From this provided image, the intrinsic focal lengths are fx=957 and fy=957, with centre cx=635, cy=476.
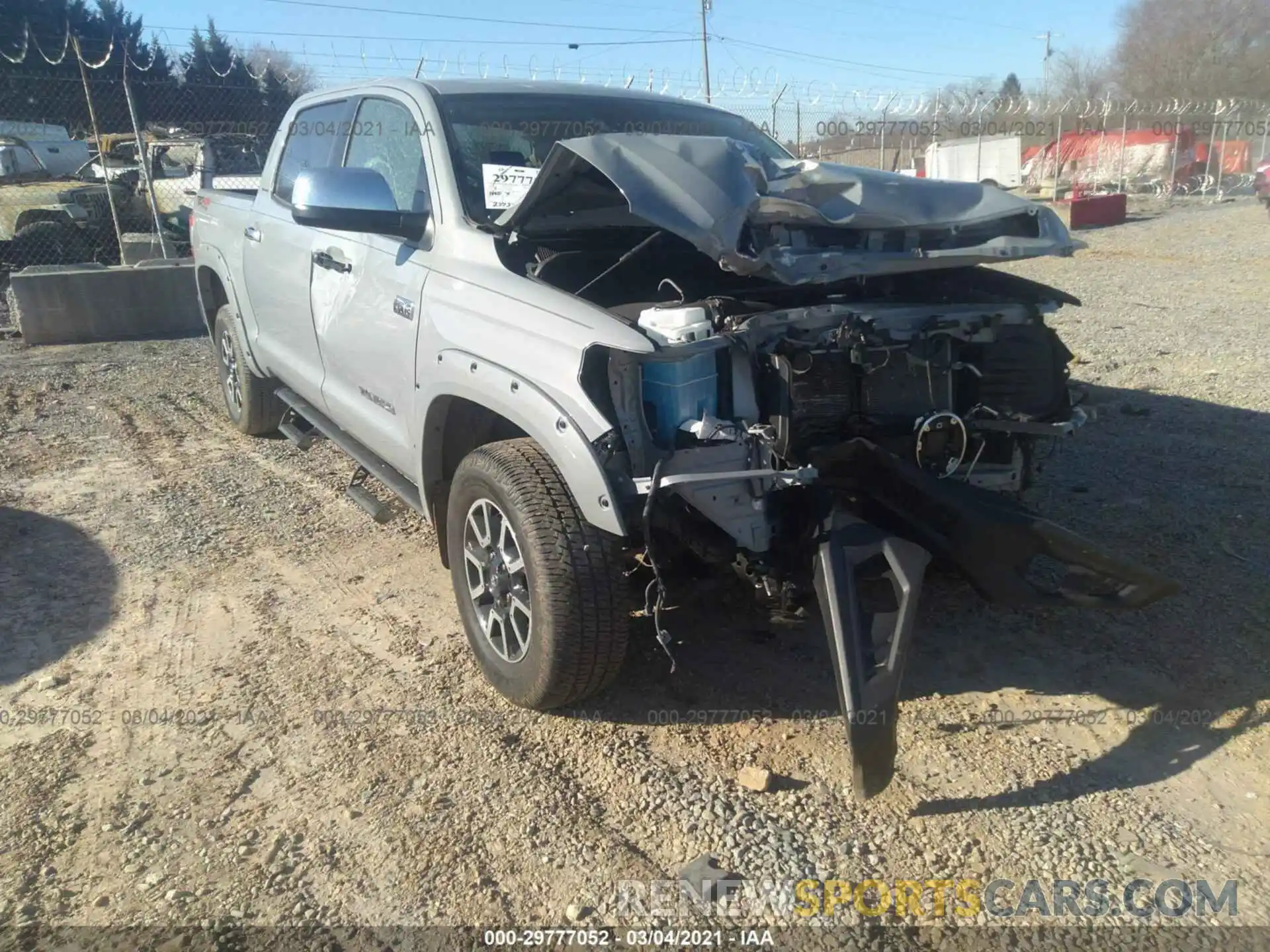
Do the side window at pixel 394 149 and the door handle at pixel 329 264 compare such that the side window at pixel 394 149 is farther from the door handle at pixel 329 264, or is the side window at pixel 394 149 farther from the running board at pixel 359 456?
the running board at pixel 359 456

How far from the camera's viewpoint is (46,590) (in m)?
4.15

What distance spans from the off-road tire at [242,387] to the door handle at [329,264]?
5.54 ft

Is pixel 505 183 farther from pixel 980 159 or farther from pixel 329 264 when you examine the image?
pixel 980 159

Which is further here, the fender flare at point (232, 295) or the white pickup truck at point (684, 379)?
the fender flare at point (232, 295)

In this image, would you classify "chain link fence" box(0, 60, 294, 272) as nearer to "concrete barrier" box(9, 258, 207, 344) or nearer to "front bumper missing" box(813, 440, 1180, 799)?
"concrete barrier" box(9, 258, 207, 344)

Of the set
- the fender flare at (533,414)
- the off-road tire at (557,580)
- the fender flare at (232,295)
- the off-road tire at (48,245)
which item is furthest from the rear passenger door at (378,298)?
the off-road tire at (48,245)

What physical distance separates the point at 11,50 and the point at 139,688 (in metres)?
32.2

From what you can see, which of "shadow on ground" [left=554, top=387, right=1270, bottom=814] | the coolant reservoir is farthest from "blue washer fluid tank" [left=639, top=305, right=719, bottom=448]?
"shadow on ground" [left=554, top=387, right=1270, bottom=814]

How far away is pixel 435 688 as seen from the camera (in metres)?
3.37

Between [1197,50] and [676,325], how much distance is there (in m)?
50.5

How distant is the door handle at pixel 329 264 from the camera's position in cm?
397

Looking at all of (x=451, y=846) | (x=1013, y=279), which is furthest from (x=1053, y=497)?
(x=451, y=846)

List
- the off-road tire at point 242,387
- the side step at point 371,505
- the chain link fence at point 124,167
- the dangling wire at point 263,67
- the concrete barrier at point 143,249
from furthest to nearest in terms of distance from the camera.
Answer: the dangling wire at point 263,67 < the chain link fence at point 124,167 < the concrete barrier at point 143,249 < the off-road tire at point 242,387 < the side step at point 371,505

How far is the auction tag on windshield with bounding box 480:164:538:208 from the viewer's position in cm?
354
